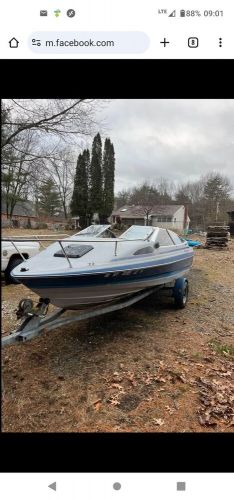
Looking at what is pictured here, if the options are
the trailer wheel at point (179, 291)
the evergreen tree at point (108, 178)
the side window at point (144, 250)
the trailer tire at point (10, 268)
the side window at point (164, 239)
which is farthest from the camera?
the evergreen tree at point (108, 178)

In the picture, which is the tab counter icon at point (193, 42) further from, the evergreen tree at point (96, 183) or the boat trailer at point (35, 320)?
the evergreen tree at point (96, 183)

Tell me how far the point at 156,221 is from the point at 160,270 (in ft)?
99.2

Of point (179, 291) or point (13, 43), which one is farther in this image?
point (179, 291)

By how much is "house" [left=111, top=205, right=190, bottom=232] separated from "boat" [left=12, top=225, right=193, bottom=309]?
2221 centimetres

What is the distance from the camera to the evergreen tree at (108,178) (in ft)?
88.6

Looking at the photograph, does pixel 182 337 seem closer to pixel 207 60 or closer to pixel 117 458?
pixel 117 458

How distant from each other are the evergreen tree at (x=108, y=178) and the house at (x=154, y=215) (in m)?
1.27

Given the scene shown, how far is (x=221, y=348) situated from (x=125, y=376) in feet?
5.93

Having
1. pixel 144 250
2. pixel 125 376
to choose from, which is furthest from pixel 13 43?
pixel 144 250

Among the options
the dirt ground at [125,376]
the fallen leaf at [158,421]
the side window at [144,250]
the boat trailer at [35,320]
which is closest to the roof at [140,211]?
the dirt ground at [125,376]

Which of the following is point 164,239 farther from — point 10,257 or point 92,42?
point 92,42

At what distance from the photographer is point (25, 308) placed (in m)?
3.71

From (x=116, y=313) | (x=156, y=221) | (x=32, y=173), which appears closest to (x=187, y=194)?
(x=156, y=221)

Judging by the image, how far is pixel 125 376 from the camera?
3.76 metres
